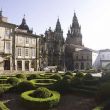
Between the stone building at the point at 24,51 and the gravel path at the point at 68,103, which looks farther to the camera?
the stone building at the point at 24,51

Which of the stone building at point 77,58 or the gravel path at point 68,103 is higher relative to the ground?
the stone building at point 77,58

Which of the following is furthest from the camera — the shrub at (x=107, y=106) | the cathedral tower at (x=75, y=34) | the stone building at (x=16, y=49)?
the cathedral tower at (x=75, y=34)

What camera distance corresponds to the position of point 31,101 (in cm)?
1661

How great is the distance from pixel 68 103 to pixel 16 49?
3143cm

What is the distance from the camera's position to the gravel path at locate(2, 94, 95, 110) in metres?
17.2

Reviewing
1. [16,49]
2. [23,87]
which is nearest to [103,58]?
[16,49]

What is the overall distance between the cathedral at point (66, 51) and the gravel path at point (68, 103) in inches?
1864

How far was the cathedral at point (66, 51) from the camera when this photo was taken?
74.4 m

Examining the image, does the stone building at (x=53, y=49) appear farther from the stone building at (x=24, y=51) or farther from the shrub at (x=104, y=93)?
the shrub at (x=104, y=93)

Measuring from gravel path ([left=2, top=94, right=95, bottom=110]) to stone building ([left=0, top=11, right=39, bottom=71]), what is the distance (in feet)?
81.3

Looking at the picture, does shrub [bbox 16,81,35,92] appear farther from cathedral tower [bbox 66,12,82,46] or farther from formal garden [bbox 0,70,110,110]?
cathedral tower [bbox 66,12,82,46]

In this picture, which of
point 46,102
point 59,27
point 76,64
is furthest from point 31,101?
point 59,27

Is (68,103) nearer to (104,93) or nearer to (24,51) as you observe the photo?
(104,93)

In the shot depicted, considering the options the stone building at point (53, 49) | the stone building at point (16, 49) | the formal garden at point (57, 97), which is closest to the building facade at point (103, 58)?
the stone building at point (53, 49)
